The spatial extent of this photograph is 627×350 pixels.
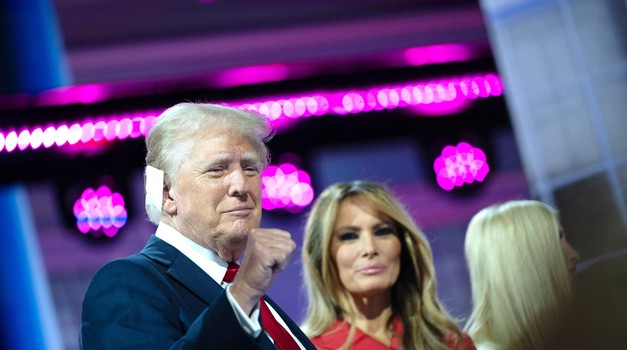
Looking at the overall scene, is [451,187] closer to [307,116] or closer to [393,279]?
A: [307,116]

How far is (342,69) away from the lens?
495cm

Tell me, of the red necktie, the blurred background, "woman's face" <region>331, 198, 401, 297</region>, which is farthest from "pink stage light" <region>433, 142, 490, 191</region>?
the red necktie

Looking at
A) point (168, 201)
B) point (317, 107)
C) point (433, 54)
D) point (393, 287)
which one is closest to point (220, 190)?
point (168, 201)

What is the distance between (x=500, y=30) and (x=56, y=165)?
3.44 m

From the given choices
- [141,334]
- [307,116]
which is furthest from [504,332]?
[307,116]

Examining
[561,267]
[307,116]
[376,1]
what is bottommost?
[561,267]

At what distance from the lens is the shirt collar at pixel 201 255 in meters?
1.60

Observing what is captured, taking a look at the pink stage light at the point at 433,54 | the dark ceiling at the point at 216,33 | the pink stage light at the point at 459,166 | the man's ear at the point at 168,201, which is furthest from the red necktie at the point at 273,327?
the dark ceiling at the point at 216,33

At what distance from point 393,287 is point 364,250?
0.18 metres

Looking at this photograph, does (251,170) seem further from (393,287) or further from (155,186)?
(393,287)

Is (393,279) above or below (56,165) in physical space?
below

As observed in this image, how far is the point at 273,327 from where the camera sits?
1.69 meters

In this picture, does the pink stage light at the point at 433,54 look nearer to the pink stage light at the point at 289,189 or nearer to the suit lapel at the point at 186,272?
the pink stage light at the point at 289,189

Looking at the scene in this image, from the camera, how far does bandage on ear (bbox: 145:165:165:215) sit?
165 cm
